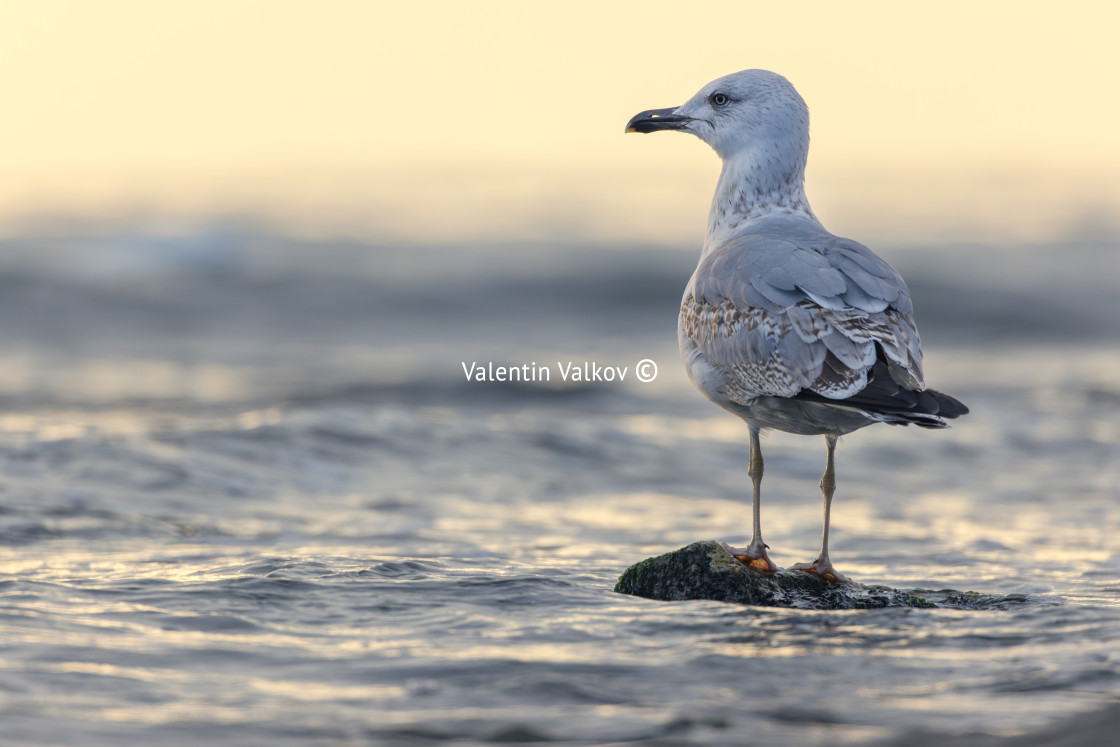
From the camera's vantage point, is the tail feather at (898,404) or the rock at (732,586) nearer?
the tail feather at (898,404)

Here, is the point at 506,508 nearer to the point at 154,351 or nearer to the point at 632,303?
the point at 154,351

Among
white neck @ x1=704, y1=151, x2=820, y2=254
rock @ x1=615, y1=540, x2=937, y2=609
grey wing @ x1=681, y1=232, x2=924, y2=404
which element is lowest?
rock @ x1=615, y1=540, x2=937, y2=609

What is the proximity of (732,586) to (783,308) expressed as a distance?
117 cm

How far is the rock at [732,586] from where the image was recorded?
5.25 m

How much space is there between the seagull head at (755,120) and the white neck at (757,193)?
0.04ft

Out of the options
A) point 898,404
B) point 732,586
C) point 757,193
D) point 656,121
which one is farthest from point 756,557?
point 656,121

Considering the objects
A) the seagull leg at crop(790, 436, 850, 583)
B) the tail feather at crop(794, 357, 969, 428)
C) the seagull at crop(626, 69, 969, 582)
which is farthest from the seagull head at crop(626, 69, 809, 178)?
the tail feather at crop(794, 357, 969, 428)

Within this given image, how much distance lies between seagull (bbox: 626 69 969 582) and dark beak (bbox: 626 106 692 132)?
9 centimetres

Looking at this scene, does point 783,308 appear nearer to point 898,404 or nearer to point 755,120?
point 898,404

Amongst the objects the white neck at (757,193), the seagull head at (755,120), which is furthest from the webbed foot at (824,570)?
the seagull head at (755,120)

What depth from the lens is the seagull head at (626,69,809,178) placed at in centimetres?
614

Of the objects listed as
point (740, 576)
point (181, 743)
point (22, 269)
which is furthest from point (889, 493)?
point (22, 269)

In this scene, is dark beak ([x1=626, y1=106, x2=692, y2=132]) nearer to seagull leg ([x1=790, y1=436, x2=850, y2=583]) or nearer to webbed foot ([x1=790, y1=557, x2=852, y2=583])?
seagull leg ([x1=790, y1=436, x2=850, y2=583])

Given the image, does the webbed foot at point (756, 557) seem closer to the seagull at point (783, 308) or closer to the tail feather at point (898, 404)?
the seagull at point (783, 308)
